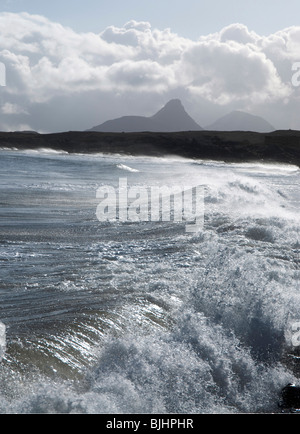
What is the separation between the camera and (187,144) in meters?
89.9

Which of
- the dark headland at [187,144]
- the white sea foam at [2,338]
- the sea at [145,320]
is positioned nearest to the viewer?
the sea at [145,320]

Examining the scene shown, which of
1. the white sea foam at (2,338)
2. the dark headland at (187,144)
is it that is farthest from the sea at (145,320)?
the dark headland at (187,144)

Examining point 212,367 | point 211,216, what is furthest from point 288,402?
point 211,216

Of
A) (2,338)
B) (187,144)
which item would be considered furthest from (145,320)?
(187,144)

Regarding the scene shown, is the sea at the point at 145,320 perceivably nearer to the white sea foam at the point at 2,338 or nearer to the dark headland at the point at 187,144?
the white sea foam at the point at 2,338

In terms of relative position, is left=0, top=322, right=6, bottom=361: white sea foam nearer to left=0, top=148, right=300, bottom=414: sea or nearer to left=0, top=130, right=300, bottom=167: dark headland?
left=0, top=148, right=300, bottom=414: sea

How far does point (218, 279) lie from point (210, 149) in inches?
3176

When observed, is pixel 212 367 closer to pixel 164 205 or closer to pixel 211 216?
pixel 211 216

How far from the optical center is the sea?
4328mm

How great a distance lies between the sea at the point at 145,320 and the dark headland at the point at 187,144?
6856 cm

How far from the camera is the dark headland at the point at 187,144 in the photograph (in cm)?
8006

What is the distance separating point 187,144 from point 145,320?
8587cm

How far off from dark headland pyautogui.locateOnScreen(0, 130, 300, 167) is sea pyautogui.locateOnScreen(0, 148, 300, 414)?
68.6 meters
